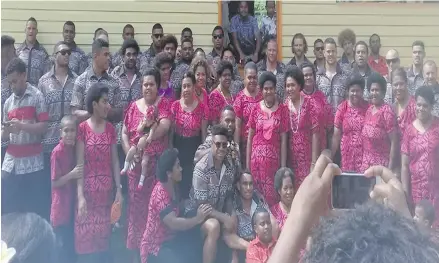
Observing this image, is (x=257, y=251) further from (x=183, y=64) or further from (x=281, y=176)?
(x=183, y=64)

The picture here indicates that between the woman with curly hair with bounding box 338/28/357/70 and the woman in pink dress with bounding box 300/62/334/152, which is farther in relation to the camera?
the woman with curly hair with bounding box 338/28/357/70

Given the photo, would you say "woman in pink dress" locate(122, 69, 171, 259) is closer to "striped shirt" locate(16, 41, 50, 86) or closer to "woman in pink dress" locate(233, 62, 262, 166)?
"woman in pink dress" locate(233, 62, 262, 166)

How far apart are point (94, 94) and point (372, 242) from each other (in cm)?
351

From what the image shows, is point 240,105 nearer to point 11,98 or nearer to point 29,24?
point 11,98

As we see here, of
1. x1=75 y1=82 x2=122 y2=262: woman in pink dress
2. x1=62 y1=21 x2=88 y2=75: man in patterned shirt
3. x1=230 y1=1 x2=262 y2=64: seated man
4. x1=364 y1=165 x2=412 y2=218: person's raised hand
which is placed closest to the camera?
x1=364 y1=165 x2=412 y2=218: person's raised hand

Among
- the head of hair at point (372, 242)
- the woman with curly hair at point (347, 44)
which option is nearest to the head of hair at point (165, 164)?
the woman with curly hair at point (347, 44)

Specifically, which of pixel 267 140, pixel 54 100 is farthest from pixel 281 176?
pixel 54 100

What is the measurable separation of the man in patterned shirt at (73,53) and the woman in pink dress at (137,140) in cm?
95

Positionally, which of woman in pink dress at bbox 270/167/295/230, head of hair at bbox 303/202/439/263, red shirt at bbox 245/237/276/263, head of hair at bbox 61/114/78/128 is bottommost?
red shirt at bbox 245/237/276/263

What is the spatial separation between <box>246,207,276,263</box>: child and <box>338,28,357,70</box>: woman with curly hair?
2131 mm

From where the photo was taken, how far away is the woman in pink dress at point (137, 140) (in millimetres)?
4367

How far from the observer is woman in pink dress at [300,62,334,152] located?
4.78 m

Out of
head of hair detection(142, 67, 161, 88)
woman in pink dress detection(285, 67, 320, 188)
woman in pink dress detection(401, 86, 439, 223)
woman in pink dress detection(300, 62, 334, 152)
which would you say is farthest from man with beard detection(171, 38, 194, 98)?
woman in pink dress detection(401, 86, 439, 223)

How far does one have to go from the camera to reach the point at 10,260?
1.61m
